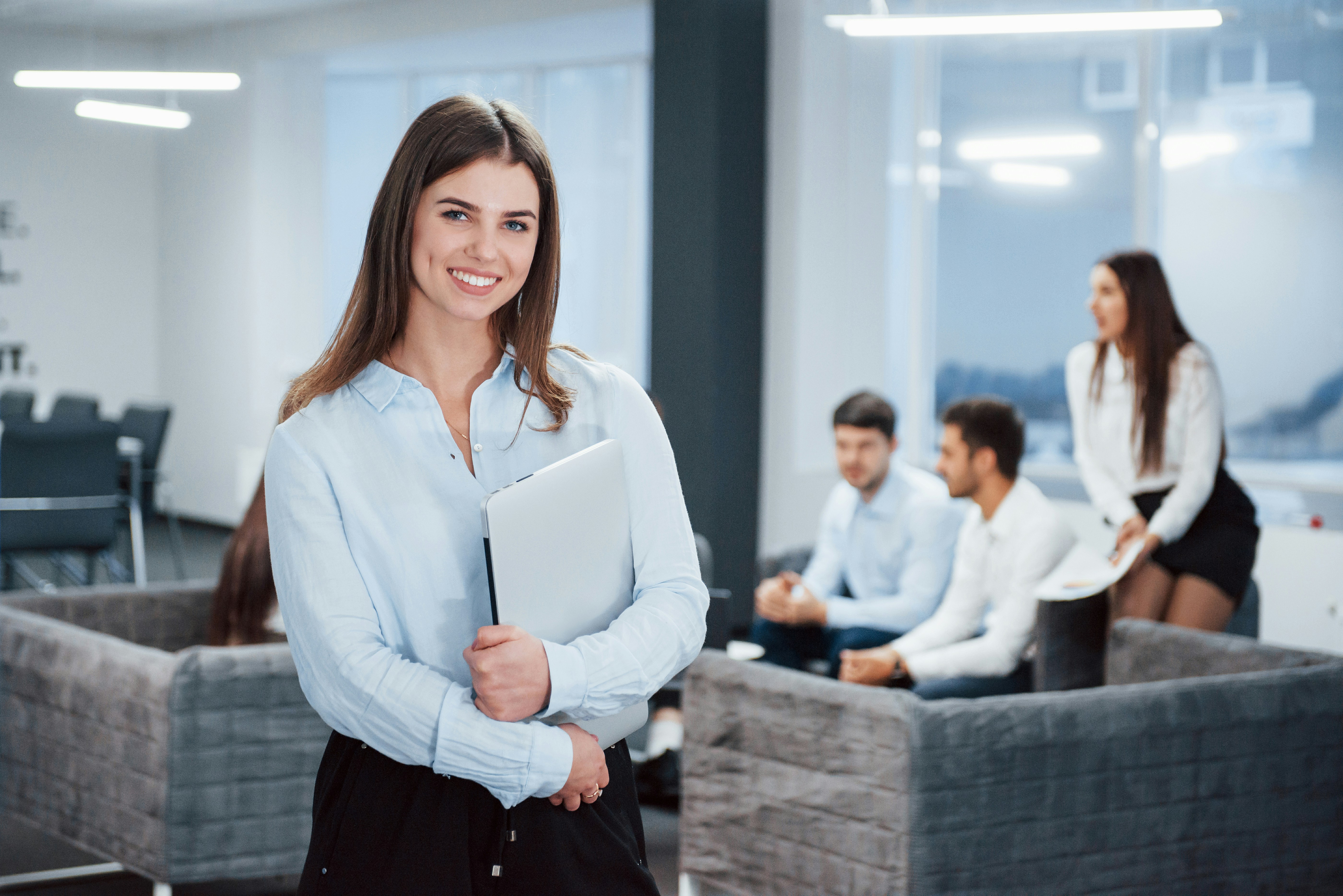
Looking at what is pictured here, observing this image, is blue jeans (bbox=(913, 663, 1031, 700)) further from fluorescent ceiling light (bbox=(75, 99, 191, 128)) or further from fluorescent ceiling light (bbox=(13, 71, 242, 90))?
fluorescent ceiling light (bbox=(75, 99, 191, 128))

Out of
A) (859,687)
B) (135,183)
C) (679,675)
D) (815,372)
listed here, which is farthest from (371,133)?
(859,687)

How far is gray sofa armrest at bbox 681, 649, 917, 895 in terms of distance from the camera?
2.13 meters

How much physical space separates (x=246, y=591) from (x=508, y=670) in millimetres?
1886

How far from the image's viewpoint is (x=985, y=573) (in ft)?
10.3

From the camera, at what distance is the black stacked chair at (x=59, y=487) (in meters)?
5.29

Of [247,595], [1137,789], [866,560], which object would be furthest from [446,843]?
[866,560]

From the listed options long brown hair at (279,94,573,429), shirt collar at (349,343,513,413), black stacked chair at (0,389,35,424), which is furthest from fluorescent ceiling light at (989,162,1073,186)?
black stacked chair at (0,389,35,424)

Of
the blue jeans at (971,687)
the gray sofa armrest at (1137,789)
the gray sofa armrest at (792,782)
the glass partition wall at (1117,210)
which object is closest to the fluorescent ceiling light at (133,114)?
the glass partition wall at (1117,210)

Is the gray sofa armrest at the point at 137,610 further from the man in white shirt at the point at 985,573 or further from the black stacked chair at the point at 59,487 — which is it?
the black stacked chair at the point at 59,487

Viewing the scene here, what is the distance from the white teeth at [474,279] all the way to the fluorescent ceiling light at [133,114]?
22.1 ft

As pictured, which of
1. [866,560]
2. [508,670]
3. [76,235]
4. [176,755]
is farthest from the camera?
[76,235]

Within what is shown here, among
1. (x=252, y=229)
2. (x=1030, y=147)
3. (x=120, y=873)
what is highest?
(x=1030, y=147)

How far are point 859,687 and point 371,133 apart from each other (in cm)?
775

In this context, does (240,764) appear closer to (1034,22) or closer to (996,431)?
(996,431)
